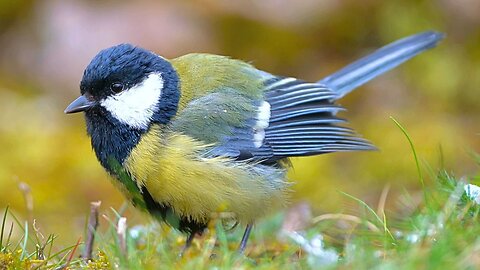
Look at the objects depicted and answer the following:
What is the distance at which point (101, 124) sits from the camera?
2445 millimetres

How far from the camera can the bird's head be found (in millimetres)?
2418

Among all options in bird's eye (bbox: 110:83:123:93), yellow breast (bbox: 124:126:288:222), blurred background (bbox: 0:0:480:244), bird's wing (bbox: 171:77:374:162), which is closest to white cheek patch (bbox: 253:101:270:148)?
bird's wing (bbox: 171:77:374:162)

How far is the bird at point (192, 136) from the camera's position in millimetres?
2371

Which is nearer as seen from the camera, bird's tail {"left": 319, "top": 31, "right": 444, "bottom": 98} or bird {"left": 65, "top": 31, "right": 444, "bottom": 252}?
bird {"left": 65, "top": 31, "right": 444, "bottom": 252}

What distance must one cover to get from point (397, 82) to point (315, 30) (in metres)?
0.62

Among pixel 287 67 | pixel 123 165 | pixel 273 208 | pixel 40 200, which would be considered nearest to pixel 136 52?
pixel 123 165

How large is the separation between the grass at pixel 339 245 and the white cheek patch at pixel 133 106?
360 mm

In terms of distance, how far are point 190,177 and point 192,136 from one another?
155 mm

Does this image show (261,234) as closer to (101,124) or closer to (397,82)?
(101,124)

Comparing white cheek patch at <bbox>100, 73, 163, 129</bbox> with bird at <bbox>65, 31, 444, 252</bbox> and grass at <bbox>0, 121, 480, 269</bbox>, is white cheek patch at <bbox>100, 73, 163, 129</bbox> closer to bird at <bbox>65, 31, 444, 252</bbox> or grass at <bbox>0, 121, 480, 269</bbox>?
bird at <bbox>65, 31, 444, 252</bbox>

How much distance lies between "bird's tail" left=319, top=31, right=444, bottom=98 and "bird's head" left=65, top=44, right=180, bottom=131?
929 millimetres

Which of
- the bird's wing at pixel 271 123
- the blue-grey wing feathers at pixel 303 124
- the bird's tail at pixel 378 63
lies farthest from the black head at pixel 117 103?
the bird's tail at pixel 378 63

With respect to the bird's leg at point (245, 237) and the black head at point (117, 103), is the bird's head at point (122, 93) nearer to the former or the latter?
the black head at point (117, 103)

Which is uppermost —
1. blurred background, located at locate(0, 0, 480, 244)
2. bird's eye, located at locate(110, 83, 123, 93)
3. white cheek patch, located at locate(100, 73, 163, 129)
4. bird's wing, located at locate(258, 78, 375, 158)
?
bird's eye, located at locate(110, 83, 123, 93)
